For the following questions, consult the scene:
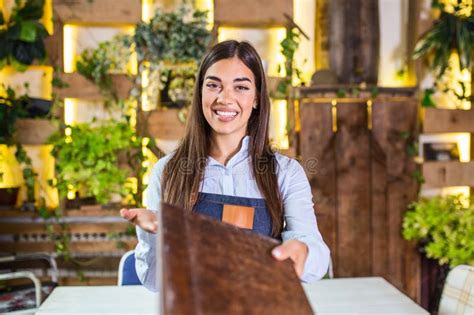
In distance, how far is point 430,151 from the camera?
3.86 meters

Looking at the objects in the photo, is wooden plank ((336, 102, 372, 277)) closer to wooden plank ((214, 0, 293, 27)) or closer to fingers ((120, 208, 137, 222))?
wooden plank ((214, 0, 293, 27))

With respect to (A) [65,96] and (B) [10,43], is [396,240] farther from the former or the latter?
(B) [10,43]

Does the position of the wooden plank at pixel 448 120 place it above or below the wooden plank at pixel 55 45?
below

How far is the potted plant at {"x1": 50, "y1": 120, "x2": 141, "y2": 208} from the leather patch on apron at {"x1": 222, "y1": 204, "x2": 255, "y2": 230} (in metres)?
2.15

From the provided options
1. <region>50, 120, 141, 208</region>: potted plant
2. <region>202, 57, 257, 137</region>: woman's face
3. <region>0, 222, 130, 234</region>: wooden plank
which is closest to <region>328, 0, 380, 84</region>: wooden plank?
<region>50, 120, 141, 208</region>: potted plant

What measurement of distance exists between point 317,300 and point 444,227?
1.74 m

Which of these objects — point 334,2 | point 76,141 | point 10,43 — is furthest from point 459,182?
point 10,43

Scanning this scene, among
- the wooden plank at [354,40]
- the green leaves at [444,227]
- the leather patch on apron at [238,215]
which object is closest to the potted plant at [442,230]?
the green leaves at [444,227]

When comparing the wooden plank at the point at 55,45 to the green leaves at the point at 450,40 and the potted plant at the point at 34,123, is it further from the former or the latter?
Answer: the green leaves at the point at 450,40

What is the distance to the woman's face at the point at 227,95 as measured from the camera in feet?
4.75

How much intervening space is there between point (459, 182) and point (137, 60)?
2293 millimetres

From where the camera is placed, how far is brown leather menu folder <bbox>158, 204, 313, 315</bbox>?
23.2 inches

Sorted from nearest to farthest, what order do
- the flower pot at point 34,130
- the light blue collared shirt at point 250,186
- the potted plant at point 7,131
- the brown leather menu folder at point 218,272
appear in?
the brown leather menu folder at point 218,272 → the light blue collared shirt at point 250,186 → the potted plant at point 7,131 → the flower pot at point 34,130

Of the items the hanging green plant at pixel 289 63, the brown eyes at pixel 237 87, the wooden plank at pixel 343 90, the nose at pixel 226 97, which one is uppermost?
the hanging green plant at pixel 289 63
